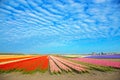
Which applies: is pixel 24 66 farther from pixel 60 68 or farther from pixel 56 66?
pixel 60 68

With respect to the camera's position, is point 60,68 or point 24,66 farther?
point 24,66

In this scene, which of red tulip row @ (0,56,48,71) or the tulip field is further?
red tulip row @ (0,56,48,71)

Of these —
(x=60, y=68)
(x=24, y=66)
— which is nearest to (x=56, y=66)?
(x=60, y=68)

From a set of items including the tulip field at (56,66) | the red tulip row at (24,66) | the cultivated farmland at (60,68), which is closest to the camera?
the cultivated farmland at (60,68)

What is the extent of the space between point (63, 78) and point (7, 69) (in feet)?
12.8

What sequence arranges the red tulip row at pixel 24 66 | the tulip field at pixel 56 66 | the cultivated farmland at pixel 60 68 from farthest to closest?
the red tulip row at pixel 24 66 < the tulip field at pixel 56 66 < the cultivated farmland at pixel 60 68

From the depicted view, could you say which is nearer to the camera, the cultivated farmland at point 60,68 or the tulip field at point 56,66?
the cultivated farmland at point 60,68

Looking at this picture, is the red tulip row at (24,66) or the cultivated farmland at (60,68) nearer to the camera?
the cultivated farmland at (60,68)

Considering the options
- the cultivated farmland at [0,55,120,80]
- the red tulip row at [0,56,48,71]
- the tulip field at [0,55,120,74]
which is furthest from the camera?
the red tulip row at [0,56,48,71]

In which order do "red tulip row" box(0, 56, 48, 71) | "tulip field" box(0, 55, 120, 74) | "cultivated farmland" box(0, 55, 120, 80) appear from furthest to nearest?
"red tulip row" box(0, 56, 48, 71) → "tulip field" box(0, 55, 120, 74) → "cultivated farmland" box(0, 55, 120, 80)

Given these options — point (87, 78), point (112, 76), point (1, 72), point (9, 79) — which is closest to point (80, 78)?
point (87, 78)

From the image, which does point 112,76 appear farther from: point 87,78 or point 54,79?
point 54,79

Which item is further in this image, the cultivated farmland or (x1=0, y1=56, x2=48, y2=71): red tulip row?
(x1=0, y1=56, x2=48, y2=71): red tulip row

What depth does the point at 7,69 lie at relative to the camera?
10383 millimetres
